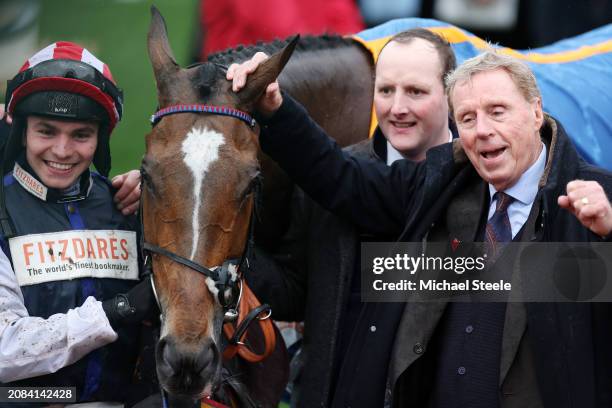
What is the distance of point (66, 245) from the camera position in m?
3.72

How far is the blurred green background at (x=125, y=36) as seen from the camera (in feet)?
27.6

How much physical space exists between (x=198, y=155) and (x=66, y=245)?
589 millimetres

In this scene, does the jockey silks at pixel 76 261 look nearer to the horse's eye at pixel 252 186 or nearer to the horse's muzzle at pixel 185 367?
the horse's muzzle at pixel 185 367

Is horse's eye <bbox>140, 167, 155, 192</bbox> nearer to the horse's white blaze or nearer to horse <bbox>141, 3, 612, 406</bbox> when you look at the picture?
horse <bbox>141, 3, 612, 406</bbox>

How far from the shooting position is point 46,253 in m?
3.69

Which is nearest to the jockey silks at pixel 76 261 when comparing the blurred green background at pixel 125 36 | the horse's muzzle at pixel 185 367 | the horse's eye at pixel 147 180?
the horse's eye at pixel 147 180

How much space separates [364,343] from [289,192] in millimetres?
883

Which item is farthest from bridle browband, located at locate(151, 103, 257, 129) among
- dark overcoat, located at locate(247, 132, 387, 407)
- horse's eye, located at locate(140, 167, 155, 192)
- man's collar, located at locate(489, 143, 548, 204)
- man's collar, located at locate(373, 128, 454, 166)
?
man's collar, located at locate(489, 143, 548, 204)

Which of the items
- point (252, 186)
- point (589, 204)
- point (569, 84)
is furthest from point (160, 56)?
point (569, 84)

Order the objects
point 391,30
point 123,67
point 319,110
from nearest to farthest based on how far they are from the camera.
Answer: point 319,110 → point 391,30 → point 123,67

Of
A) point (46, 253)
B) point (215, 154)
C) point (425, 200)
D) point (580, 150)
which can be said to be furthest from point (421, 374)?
point (580, 150)

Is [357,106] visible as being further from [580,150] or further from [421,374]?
[421,374]

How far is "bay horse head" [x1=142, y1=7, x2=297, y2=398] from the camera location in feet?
11.2

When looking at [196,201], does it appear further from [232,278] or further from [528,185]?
[528,185]
